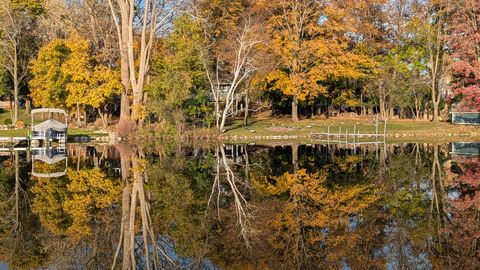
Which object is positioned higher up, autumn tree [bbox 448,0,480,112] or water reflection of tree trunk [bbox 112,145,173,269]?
autumn tree [bbox 448,0,480,112]

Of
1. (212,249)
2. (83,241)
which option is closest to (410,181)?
(212,249)

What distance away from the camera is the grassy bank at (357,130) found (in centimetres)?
4119

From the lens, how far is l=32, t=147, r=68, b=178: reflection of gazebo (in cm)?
2203

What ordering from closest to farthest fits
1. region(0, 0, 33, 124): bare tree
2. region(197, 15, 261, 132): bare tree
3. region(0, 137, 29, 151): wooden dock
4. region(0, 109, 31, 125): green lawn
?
region(0, 137, 29, 151): wooden dock
region(197, 15, 261, 132): bare tree
region(0, 0, 33, 124): bare tree
region(0, 109, 31, 125): green lawn

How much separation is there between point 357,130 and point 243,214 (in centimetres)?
3075

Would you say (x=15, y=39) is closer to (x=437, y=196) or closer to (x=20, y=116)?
(x=20, y=116)

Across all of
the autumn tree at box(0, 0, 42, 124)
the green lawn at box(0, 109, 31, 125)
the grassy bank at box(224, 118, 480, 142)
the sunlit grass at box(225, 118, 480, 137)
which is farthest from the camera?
the green lawn at box(0, 109, 31, 125)

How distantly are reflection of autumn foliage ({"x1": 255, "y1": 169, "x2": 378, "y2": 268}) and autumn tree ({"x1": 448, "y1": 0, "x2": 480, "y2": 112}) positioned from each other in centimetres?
2827

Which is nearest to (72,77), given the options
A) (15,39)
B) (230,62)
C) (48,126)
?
(48,126)

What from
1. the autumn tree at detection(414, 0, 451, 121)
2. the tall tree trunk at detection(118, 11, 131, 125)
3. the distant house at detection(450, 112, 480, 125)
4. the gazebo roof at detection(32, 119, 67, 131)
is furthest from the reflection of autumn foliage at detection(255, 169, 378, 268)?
the autumn tree at detection(414, 0, 451, 121)

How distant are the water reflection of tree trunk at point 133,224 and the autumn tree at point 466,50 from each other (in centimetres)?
3043

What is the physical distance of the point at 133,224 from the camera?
41.4ft

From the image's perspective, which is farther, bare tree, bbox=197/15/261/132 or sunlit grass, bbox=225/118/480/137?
sunlit grass, bbox=225/118/480/137

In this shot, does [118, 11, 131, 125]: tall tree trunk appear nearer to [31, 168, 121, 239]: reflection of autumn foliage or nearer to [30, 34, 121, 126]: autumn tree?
[30, 34, 121, 126]: autumn tree
